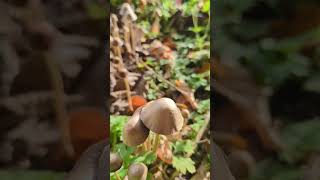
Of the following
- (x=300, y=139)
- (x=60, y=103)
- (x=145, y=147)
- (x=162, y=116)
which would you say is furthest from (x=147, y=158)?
(x=300, y=139)

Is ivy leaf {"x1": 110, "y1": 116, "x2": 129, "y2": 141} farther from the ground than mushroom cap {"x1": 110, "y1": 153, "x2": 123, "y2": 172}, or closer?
farther from the ground

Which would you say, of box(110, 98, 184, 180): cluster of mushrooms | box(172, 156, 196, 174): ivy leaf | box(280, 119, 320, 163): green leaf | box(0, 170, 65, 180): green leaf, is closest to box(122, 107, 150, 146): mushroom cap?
box(110, 98, 184, 180): cluster of mushrooms

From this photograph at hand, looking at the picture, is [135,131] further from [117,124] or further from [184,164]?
[184,164]

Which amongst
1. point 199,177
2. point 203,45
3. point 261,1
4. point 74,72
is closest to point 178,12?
point 203,45

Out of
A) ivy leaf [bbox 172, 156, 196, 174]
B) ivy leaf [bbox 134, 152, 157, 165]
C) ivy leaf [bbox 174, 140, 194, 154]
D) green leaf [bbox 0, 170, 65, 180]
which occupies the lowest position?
green leaf [bbox 0, 170, 65, 180]

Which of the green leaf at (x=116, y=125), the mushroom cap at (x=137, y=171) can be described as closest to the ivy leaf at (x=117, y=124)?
the green leaf at (x=116, y=125)

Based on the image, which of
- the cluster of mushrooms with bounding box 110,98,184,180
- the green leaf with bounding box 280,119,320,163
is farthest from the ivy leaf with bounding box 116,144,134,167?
the green leaf with bounding box 280,119,320,163

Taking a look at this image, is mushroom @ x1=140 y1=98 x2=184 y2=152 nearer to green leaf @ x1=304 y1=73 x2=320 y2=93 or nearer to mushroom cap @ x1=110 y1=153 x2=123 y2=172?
mushroom cap @ x1=110 y1=153 x2=123 y2=172

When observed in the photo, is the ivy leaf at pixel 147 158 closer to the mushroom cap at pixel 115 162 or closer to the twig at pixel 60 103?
the mushroom cap at pixel 115 162
